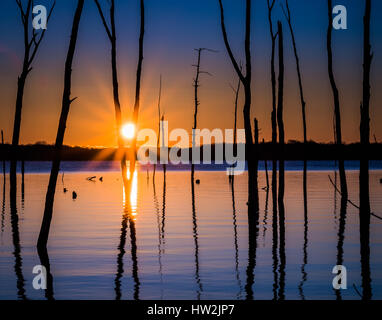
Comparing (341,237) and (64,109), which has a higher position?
(64,109)

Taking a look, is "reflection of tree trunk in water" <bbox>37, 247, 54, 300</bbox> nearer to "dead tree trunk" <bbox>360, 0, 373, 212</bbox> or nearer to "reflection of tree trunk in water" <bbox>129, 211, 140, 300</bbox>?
"reflection of tree trunk in water" <bbox>129, 211, 140, 300</bbox>

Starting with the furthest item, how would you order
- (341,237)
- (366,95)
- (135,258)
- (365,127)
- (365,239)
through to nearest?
A: (366,95), (365,127), (341,237), (365,239), (135,258)

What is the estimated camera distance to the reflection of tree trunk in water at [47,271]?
9.69 m

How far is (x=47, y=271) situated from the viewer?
11.6 m

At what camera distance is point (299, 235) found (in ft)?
55.4

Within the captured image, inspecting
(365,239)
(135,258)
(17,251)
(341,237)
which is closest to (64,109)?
(17,251)

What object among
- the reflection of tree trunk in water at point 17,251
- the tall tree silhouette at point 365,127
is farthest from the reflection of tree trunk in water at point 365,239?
the reflection of tree trunk in water at point 17,251

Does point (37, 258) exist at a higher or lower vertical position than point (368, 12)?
lower

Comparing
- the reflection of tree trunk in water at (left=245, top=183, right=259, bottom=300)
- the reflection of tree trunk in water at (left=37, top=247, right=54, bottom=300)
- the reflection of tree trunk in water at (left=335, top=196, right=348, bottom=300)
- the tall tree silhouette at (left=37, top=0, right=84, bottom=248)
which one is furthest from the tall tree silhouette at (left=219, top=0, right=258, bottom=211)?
→ the reflection of tree trunk in water at (left=37, top=247, right=54, bottom=300)

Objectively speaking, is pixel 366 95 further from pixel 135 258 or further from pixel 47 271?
pixel 47 271

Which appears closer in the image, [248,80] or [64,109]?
[64,109]

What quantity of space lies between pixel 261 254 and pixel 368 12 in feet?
27.0
